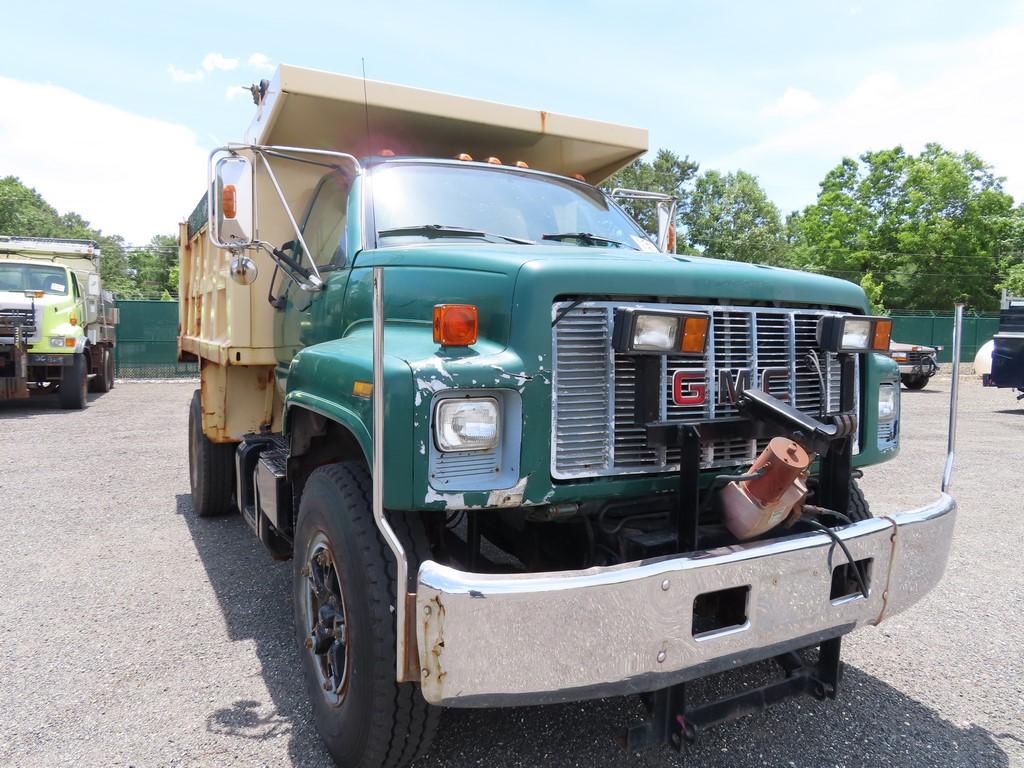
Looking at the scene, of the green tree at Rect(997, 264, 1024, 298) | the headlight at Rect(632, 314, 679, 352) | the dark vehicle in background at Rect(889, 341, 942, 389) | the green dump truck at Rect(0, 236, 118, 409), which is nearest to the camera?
the headlight at Rect(632, 314, 679, 352)

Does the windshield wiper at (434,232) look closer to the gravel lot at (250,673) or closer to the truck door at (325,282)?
the truck door at (325,282)

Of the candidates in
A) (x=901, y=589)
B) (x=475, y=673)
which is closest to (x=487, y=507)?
(x=475, y=673)

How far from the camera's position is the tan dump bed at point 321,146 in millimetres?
4180

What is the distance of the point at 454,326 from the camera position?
92.0 inches

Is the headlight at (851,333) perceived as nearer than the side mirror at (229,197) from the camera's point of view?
Yes

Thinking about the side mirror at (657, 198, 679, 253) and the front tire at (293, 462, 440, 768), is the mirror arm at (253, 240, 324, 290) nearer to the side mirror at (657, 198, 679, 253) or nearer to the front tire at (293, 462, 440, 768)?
the front tire at (293, 462, 440, 768)

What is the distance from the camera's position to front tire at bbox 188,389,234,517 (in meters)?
5.66

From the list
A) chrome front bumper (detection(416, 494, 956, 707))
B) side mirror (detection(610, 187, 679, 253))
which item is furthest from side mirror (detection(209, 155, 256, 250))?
side mirror (detection(610, 187, 679, 253))

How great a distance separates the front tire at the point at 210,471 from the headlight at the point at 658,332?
4031 mm

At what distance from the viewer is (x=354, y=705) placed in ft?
7.97

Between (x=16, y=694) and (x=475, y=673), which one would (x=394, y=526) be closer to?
(x=475, y=673)

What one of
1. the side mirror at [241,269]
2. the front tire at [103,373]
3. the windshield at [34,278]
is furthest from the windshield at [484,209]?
the front tire at [103,373]

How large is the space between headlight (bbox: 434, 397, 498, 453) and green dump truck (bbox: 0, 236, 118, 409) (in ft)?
42.0

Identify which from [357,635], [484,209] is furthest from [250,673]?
[484,209]
